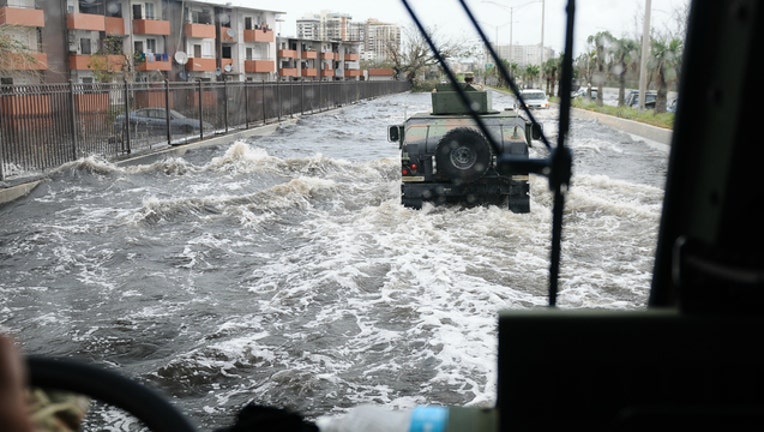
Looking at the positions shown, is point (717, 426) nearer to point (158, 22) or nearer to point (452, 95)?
point (452, 95)

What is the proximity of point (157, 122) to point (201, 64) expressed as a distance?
45061 mm

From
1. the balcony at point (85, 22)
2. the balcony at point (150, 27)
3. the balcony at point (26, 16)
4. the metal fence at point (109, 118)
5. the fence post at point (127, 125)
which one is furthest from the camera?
the balcony at point (150, 27)

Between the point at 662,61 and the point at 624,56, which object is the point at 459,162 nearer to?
the point at 662,61

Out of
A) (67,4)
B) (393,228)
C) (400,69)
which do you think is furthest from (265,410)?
(400,69)

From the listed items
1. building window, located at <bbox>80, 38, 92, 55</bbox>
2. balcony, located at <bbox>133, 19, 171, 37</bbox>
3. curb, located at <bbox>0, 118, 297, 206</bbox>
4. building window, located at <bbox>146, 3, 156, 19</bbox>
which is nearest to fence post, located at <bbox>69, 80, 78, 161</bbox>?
curb, located at <bbox>0, 118, 297, 206</bbox>

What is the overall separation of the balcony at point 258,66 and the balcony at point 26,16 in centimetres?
3075

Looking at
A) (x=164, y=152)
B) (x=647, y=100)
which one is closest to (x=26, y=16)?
(x=164, y=152)

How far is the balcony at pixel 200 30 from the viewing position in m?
65.6

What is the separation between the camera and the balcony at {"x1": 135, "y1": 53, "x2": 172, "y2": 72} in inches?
2266

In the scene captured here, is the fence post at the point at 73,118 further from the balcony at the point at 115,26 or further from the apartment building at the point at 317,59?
the apartment building at the point at 317,59

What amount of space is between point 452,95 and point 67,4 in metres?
42.0

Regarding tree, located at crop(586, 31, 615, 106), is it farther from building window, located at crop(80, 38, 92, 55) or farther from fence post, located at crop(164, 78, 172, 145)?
→ fence post, located at crop(164, 78, 172, 145)

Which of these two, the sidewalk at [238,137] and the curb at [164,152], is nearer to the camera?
the curb at [164,152]

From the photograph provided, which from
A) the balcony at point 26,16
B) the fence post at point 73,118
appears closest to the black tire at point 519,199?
the fence post at point 73,118
